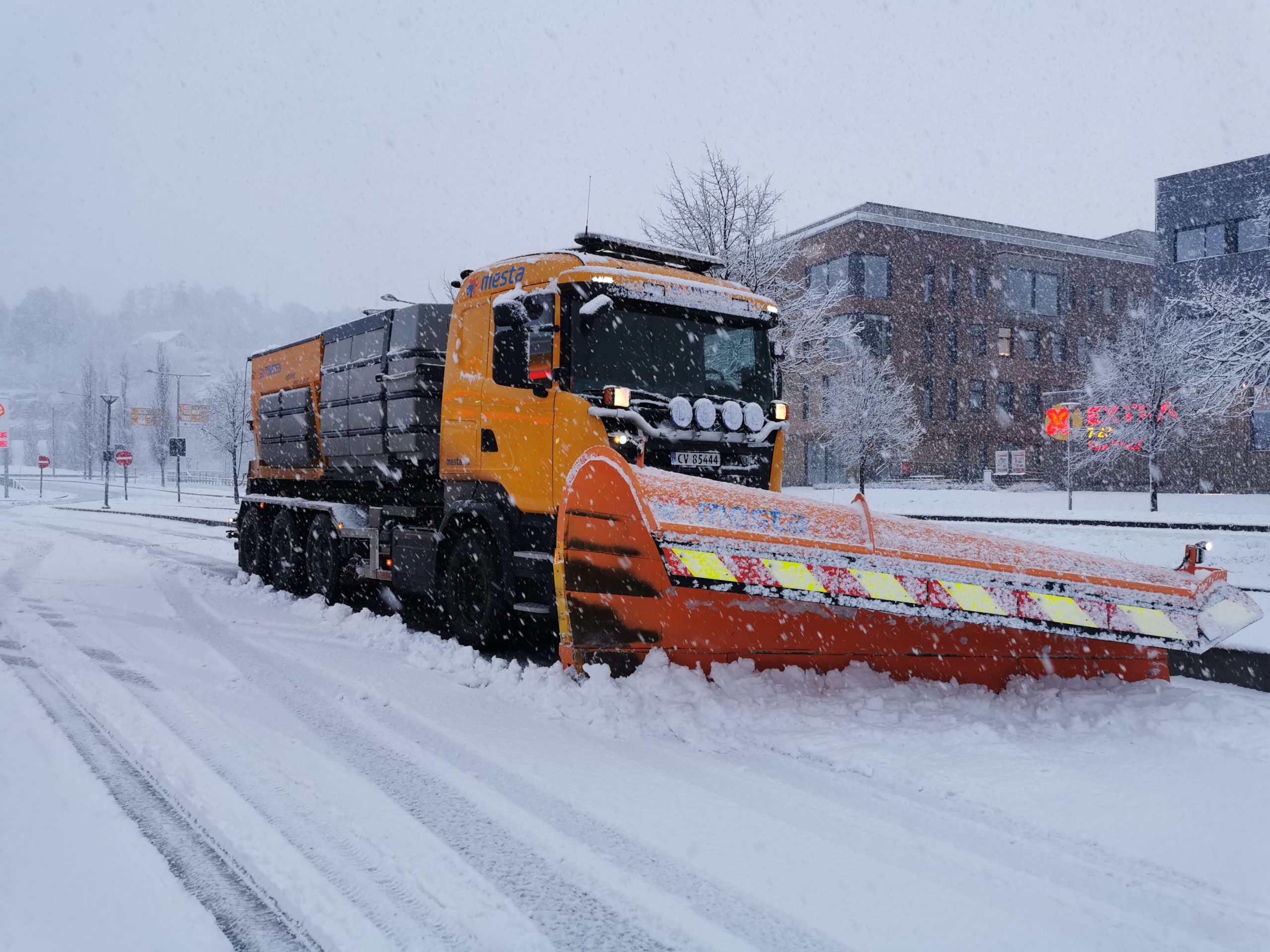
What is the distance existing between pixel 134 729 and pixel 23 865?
1.80m

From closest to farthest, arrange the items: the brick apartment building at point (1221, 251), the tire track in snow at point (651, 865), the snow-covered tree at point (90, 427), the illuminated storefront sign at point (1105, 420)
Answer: the tire track in snow at point (651, 865), the illuminated storefront sign at point (1105, 420), the brick apartment building at point (1221, 251), the snow-covered tree at point (90, 427)

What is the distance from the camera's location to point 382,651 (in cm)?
745

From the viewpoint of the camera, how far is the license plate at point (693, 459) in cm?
646

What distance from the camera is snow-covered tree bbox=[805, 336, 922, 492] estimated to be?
3772cm

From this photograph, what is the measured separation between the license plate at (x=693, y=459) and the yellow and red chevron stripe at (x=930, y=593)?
1925 millimetres

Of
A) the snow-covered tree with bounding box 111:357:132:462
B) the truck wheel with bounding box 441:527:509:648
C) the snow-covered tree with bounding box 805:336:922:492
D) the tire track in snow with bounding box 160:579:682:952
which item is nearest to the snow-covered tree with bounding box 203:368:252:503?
the snow-covered tree with bounding box 805:336:922:492

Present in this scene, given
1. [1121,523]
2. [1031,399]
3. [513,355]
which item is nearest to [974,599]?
[513,355]

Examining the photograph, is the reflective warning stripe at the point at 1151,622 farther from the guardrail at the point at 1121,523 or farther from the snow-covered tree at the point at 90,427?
the snow-covered tree at the point at 90,427

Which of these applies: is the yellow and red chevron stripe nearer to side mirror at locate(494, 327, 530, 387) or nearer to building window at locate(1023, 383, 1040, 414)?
side mirror at locate(494, 327, 530, 387)

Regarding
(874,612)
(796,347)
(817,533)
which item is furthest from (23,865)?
(796,347)

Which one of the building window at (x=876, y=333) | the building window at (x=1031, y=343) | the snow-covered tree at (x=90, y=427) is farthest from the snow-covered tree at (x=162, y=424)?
the building window at (x=1031, y=343)

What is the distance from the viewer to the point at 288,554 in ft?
37.4

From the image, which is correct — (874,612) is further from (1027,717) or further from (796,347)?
(796,347)

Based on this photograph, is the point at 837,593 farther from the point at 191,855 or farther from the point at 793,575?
the point at 191,855
